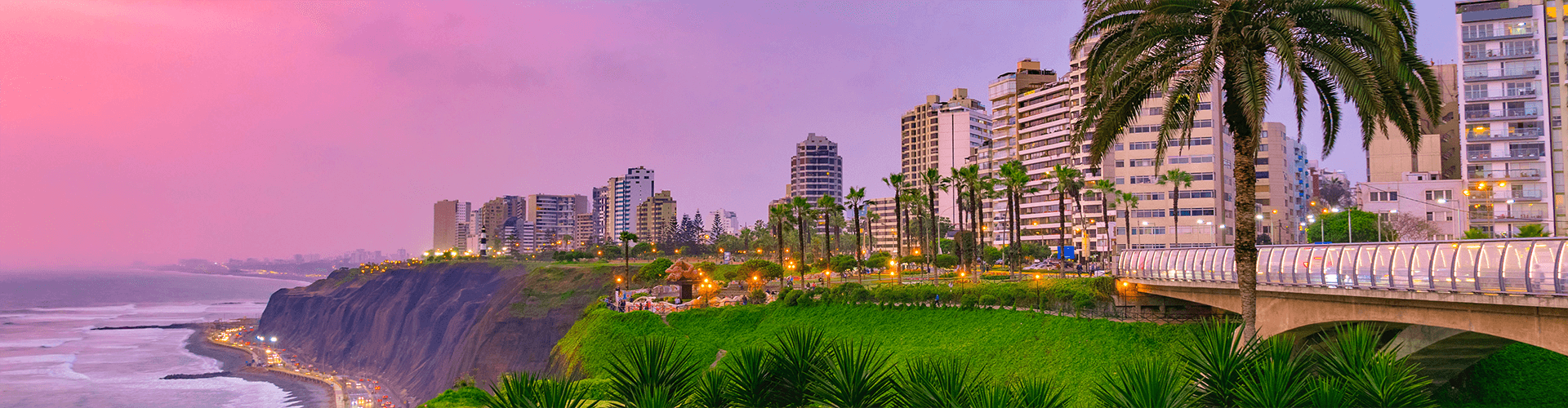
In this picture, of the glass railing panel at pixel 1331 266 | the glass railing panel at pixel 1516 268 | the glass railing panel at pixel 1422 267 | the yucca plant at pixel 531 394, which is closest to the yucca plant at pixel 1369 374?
the glass railing panel at pixel 1516 268

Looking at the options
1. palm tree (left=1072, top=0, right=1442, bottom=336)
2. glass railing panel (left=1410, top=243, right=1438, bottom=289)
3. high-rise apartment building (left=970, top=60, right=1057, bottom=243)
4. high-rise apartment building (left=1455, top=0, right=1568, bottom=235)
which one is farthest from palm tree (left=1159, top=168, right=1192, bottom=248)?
palm tree (left=1072, top=0, right=1442, bottom=336)

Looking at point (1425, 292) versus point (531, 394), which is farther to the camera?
point (1425, 292)

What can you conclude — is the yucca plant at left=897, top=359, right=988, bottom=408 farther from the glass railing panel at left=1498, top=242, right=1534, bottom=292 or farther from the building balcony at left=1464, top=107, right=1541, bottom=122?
the building balcony at left=1464, top=107, right=1541, bottom=122

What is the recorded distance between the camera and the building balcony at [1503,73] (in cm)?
7819

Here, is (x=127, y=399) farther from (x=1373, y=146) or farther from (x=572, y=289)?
Result: (x=1373, y=146)

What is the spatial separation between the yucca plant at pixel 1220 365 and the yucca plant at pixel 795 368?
613 centimetres

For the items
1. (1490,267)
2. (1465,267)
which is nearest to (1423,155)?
(1465,267)

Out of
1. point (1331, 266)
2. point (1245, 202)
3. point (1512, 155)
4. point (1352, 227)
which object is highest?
point (1512, 155)

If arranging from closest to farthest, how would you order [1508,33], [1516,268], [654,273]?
[1516,268] → [1508,33] → [654,273]

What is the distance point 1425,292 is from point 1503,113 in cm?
8031

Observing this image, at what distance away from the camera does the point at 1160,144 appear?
21703 mm

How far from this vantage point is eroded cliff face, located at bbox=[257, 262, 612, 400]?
9112cm

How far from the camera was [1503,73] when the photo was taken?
79.1 m

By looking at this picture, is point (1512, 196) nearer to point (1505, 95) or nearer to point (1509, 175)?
point (1509, 175)
